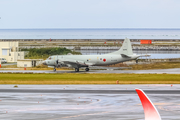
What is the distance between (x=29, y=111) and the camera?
2538 cm

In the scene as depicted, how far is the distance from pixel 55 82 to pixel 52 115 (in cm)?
2116

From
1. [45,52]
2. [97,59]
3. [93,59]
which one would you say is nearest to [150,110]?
[97,59]

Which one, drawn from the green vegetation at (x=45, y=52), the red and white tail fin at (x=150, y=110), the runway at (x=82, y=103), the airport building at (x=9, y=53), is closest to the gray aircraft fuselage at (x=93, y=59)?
the runway at (x=82, y=103)

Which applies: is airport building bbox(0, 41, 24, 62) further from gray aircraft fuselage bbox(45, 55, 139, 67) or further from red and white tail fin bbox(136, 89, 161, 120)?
red and white tail fin bbox(136, 89, 161, 120)

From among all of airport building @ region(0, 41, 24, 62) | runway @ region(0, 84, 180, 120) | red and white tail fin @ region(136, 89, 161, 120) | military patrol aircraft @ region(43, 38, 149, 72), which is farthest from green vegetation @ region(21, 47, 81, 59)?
red and white tail fin @ region(136, 89, 161, 120)

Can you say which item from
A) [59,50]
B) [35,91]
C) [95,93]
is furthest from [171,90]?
[59,50]

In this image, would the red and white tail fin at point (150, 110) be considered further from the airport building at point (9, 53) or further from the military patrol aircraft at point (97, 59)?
the airport building at point (9, 53)

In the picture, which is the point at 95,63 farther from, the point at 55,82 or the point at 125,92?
the point at 125,92

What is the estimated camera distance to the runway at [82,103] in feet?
78.4

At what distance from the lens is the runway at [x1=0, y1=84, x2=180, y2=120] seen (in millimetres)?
23891

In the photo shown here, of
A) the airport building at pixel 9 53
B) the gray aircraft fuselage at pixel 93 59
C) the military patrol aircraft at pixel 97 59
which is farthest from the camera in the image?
the airport building at pixel 9 53

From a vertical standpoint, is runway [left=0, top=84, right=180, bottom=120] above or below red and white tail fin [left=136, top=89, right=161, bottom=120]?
below

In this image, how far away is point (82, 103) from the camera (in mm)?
28609

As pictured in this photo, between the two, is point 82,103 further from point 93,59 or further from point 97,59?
point 93,59
